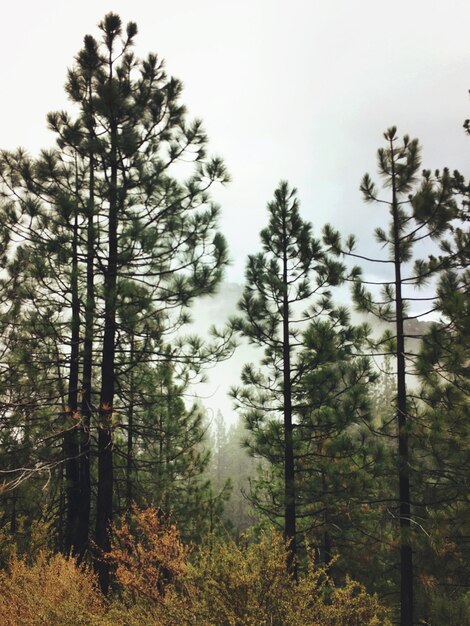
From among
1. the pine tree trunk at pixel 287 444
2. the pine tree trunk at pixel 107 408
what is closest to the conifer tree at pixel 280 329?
the pine tree trunk at pixel 287 444

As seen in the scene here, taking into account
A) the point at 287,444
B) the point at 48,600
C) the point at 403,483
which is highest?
the point at 287,444

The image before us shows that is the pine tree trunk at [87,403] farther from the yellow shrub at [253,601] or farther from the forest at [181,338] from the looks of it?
the yellow shrub at [253,601]

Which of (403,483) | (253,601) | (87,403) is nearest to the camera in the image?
(253,601)

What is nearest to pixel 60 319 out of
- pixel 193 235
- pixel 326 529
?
pixel 193 235

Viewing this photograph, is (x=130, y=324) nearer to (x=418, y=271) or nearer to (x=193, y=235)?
(x=193, y=235)

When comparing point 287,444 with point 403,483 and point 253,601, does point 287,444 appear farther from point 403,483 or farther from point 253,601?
point 253,601

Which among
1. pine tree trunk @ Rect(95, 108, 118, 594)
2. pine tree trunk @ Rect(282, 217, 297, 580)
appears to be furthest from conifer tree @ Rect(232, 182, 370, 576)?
pine tree trunk @ Rect(95, 108, 118, 594)

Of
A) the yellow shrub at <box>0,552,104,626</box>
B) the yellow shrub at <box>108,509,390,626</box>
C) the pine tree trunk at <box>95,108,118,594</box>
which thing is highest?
the pine tree trunk at <box>95,108,118,594</box>

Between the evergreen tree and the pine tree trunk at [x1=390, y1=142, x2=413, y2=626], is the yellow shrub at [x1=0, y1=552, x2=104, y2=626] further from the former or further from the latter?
the pine tree trunk at [x1=390, y1=142, x2=413, y2=626]

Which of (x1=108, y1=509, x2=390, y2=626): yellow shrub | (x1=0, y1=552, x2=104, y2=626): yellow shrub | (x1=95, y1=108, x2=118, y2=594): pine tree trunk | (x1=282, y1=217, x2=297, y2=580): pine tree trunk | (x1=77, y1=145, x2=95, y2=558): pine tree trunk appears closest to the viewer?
(x1=108, y1=509, x2=390, y2=626): yellow shrub

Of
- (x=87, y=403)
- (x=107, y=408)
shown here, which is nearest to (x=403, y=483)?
(x=107, y=408)

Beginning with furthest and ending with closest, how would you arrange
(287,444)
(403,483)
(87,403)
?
1. (287,444)
2. (403,483)
3. (87,403)

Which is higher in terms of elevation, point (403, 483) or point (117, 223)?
point (117, 223)

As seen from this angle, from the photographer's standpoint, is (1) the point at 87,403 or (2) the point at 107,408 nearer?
(2) the point at 107,408
